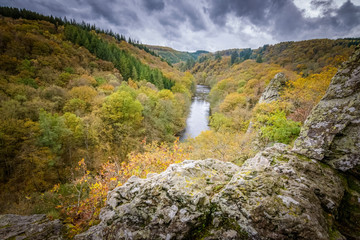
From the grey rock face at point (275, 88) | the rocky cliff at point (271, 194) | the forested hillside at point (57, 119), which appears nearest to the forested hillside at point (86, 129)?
the forested hillside at point (57, 119)

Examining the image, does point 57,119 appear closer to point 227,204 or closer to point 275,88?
point 227,204

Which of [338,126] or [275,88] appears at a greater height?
[275,88]

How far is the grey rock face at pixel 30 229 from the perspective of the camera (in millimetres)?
6338

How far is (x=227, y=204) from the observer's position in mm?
4215

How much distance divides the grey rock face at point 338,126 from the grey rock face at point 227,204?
0.69 metres

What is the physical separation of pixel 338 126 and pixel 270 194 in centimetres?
429

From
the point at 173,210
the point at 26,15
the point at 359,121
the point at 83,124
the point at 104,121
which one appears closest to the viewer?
the point at 173,210

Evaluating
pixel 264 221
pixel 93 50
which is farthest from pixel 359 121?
pixel 93 50

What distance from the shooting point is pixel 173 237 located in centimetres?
402

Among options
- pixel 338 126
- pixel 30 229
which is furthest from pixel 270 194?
pixel 30 229

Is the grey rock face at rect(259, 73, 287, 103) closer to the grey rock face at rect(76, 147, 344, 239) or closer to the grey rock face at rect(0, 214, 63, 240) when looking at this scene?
the grey rock face at rect(76, 147, 344, 239)

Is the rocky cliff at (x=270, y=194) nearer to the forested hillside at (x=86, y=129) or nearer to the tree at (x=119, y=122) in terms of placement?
the forested hillside at (x=86, y=129)

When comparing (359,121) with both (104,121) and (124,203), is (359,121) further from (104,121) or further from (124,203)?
(104,121)

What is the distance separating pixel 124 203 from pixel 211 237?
325cm
